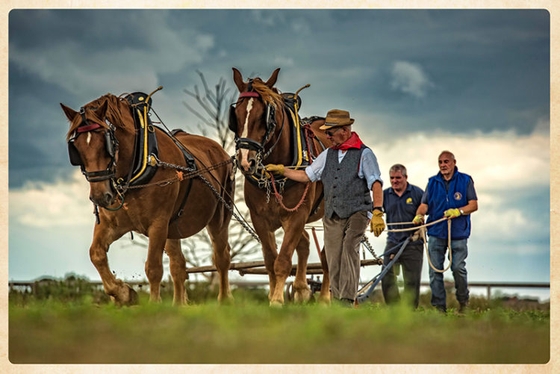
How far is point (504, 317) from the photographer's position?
9891mm

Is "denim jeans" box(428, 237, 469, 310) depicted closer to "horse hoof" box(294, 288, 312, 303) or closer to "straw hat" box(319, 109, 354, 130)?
"horse hoof" box(294, 288, 312, 303)

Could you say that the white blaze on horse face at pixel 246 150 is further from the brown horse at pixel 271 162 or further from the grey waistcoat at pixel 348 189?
the grey waistcoat at pixel 348 189

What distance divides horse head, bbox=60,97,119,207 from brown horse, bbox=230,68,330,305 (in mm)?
1116

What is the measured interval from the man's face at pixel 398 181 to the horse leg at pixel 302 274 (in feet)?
3.79

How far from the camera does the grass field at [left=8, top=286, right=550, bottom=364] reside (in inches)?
342

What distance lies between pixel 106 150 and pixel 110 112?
0.43 m

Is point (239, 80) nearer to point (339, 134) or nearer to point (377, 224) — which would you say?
point (339, 134)

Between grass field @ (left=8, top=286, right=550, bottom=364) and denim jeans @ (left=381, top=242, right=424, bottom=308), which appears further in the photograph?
denim jeans @ (left=381, top=242, right=424, bottom=308)

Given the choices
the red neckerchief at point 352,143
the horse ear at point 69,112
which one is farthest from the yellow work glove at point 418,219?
the horse ear at point 69,112

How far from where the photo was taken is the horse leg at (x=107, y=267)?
33.0 feet

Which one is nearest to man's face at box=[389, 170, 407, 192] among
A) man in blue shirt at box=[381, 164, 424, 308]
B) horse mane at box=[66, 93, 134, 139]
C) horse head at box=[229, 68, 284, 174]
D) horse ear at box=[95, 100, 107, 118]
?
man in blue shirt at box=[381, 164, 424, 308]

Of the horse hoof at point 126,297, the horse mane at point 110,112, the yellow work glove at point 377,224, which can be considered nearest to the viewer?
the yellow work glove at point 377,224

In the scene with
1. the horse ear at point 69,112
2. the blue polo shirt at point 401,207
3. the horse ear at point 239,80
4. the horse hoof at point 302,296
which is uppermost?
the horse ear at point 239,80
